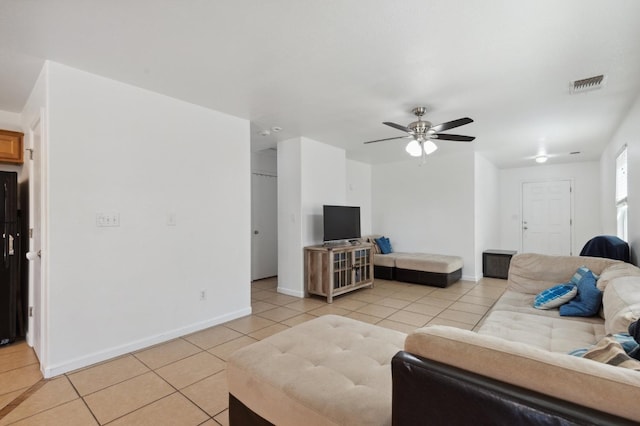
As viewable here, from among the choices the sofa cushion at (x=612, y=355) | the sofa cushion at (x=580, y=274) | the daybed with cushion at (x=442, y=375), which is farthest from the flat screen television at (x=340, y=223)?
the sofa cushion at (x=612, y=355)

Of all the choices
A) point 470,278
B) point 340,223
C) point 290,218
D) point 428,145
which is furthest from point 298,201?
point 470,278

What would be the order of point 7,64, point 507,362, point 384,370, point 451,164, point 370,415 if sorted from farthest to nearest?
point 451,164 → point 7,64 → point 384,370 → point 370,415 → point 507,362

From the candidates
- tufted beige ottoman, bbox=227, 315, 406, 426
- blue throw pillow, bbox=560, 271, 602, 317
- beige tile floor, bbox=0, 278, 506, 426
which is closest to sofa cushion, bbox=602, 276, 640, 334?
blue throw pillow, bbox=560, 271, 602, 317

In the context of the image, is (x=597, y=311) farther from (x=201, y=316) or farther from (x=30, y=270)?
(x=30, y=270)

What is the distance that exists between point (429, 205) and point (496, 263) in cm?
164

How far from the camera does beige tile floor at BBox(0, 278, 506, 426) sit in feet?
6.35

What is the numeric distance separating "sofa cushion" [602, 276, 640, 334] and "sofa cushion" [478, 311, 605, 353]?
→ 179mm

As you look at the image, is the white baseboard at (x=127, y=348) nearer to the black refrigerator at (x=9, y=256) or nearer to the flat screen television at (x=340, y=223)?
the black refrigerator at (x=9, y=256)

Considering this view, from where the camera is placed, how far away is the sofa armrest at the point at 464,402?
78 cm

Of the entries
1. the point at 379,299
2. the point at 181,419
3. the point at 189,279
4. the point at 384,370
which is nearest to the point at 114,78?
the point at 189,279

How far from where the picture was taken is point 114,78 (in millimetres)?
2693

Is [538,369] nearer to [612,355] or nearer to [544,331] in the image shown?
[612,355]

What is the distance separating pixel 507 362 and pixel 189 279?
9.94 ft

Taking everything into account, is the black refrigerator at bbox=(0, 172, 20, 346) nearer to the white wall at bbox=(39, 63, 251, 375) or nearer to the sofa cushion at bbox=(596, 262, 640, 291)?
the white wall at bbox=(39, 63, 251, 375)
